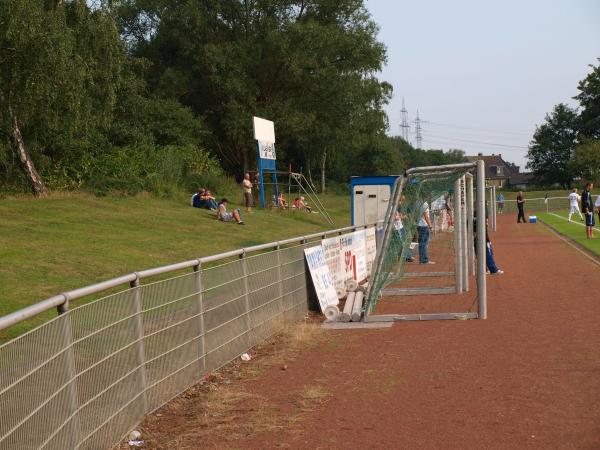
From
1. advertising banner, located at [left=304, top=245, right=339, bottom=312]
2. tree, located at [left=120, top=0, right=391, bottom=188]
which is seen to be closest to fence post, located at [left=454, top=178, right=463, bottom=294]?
advertising banner, located at [left=304, top=245, right=339, bottom=312]

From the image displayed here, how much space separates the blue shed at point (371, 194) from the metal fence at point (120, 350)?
15.8m

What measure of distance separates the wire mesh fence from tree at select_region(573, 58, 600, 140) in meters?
93.0

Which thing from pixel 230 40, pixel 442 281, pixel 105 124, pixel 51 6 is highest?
pixel 230 40

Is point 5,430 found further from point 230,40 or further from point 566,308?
point 230,40

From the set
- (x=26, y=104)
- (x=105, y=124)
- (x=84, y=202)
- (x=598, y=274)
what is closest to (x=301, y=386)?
(x=598, y=274)

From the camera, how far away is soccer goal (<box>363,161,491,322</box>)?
11.7 m

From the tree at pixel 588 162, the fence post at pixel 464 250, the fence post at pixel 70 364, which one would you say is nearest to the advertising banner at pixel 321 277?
the fence post at pixel 464 250

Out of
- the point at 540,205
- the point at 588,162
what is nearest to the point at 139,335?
the point at 540,205

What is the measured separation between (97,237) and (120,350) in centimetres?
1432

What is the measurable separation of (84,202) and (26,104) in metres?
4.10

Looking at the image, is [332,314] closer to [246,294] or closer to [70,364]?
[246,294]

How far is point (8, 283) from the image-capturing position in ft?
42.7

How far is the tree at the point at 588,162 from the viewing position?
7869 cm

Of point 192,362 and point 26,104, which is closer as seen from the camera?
point 192,362
